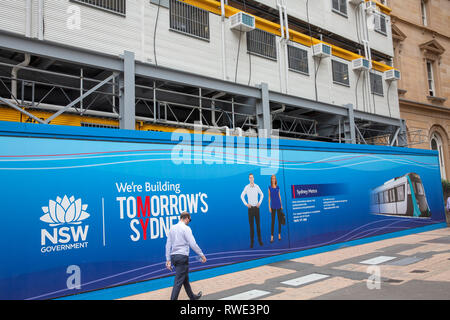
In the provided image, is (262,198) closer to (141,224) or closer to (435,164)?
(141,224)

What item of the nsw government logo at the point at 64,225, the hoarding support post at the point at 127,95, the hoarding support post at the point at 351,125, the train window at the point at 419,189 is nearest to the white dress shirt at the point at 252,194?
the nsw government logo at the point at 64,225

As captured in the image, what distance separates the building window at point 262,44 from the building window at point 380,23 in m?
10.5

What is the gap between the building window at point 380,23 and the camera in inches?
902

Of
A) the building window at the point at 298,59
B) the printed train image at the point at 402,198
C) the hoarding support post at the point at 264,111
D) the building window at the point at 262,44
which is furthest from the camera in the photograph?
the building window at the point at 298,59

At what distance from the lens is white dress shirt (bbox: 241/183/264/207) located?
9.01 meters

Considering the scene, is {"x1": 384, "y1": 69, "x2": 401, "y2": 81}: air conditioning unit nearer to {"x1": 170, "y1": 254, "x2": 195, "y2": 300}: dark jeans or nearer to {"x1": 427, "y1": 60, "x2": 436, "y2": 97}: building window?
{"x1": 427, "y1": 60, "x2": 436, "y2": 97}: building window

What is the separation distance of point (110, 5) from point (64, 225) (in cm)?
837

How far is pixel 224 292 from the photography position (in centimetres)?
684

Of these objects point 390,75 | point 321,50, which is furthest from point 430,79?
point 321,50

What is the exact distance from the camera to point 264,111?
15.0 meters

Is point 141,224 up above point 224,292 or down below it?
above

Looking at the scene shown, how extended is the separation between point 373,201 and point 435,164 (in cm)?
551

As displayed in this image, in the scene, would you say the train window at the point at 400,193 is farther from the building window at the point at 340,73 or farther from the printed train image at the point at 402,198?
the building window at the point at 340,73

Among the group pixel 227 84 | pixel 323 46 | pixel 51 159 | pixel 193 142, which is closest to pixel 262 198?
pixel 193 142
